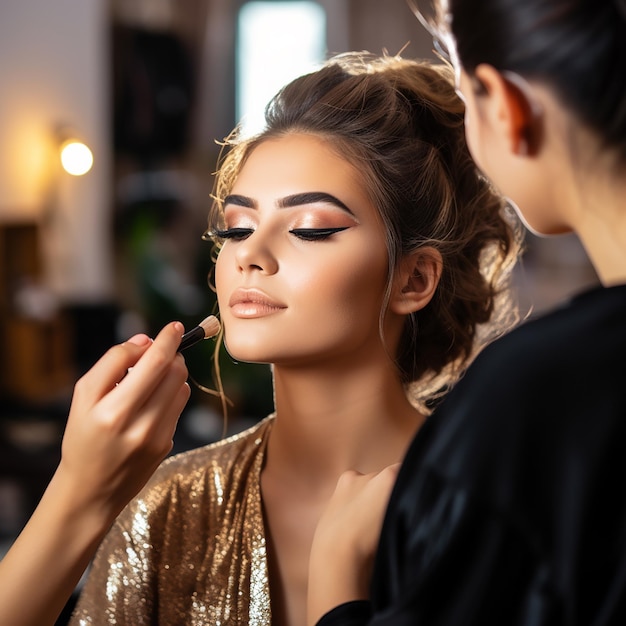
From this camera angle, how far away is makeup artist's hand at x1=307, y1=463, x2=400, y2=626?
744 mm

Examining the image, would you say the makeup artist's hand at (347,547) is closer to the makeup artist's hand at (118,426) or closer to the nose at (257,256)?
the makeup artist's hand at (118,426)

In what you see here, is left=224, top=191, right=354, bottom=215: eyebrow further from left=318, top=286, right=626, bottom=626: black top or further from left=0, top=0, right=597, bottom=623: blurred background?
left=0, top=0, right=597, bottom=623: blurred background

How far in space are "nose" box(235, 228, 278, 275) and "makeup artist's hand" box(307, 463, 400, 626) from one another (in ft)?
0.92

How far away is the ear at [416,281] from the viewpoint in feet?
3.59

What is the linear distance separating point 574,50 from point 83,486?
0.54 metres

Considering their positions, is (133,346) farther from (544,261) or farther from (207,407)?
(544,261)

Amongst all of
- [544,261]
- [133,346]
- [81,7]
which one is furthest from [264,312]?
[544,261]

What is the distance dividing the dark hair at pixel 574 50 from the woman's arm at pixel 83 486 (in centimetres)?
42

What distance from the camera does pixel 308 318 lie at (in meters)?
1.00

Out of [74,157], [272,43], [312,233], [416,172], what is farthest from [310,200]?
[272,43]

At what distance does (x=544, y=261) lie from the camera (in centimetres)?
575

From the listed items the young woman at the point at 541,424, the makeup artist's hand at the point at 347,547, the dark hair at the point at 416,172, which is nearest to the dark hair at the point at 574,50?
the young woman at the point at 541,424

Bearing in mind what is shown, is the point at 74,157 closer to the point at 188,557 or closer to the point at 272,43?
the point at 272,43

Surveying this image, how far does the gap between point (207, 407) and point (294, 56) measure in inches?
93.7
